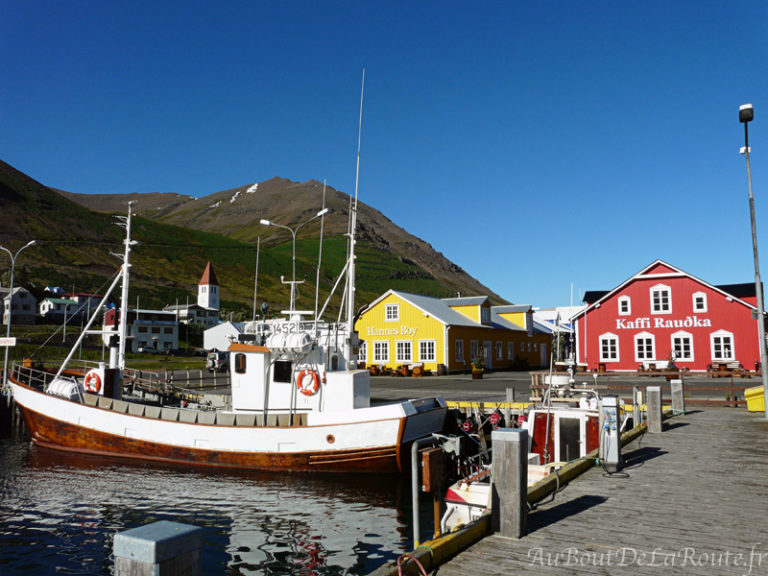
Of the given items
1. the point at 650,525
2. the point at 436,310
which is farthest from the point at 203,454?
the point at 436,310

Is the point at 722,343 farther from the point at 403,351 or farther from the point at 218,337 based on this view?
the point at 218,337

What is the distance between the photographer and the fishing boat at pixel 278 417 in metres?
16.6

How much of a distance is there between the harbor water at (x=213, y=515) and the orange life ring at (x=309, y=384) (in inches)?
104

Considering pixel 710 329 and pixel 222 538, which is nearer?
pixel 222 538

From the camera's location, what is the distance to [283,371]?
1878cm

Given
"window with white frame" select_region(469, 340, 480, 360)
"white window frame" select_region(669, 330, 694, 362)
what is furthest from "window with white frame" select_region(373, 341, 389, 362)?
"white window frame" select_region(669, 330, 694, 362)

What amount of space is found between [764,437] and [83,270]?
150 metres

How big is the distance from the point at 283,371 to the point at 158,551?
1515cm

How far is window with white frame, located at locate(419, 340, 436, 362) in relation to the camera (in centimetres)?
4534

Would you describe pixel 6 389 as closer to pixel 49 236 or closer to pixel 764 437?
pixel 764 437

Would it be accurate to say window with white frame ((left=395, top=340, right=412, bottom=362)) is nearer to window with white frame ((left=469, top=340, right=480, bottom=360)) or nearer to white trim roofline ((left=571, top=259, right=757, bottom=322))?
window with white frame ((left=469, top=340, right=480, bottom=360))

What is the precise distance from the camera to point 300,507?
541 inches

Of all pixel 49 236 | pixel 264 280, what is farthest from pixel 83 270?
pixel 264 280

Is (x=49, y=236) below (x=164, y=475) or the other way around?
the other way around
